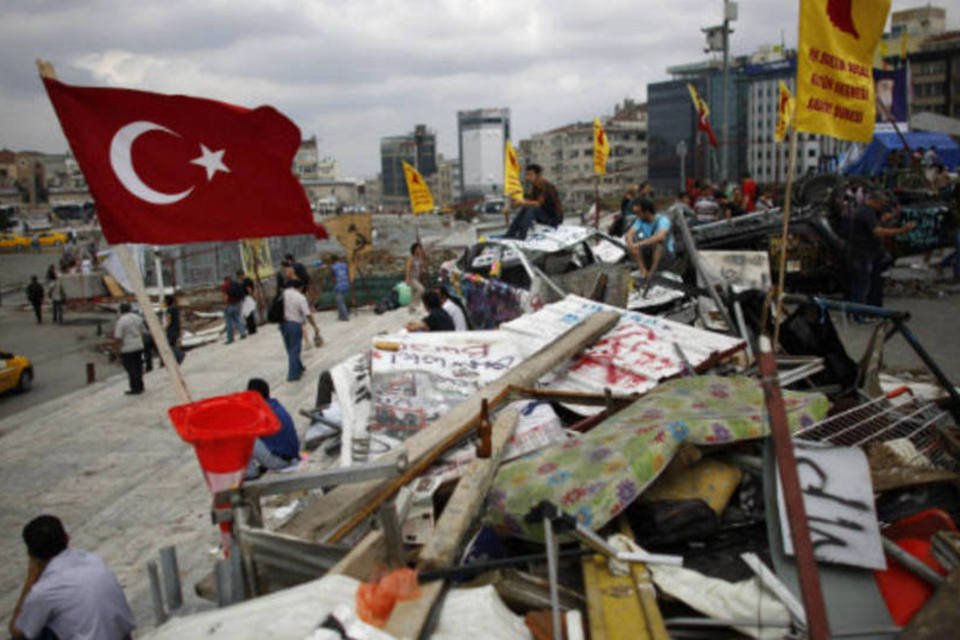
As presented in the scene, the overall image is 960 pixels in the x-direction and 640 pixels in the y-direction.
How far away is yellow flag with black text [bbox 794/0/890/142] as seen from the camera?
5.15 meters

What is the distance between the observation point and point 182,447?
8836 mm

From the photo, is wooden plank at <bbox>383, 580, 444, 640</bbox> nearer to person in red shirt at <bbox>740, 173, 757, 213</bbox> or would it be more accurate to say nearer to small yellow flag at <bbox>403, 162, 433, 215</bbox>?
small yellow flag at <bbox>403, 162, 433, 215</bbox>

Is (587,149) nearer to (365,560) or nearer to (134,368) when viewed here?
(134,368)

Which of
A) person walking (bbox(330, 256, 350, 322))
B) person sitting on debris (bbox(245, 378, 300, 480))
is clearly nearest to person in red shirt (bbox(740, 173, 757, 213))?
person walking (bbox(330, 256, 350, 322))

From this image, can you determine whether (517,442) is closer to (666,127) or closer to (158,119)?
(158,119)

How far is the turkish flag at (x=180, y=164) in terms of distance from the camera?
424cm

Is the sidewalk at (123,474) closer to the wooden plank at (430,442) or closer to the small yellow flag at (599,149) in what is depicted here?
the wooden plank at (430,442)

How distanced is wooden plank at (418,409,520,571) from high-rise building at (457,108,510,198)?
523 ft

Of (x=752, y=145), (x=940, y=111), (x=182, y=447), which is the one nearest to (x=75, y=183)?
(x=752, y=145)

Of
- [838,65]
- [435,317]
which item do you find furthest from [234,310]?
[838,65]

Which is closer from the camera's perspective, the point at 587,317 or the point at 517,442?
the point at 517,442

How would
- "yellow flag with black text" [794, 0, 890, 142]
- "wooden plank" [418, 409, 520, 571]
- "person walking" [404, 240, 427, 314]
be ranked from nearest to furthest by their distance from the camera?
"wooden plank" [418, 409, 520, 571]
"yellow flag with black text" [794, 0, 890, 142]
"person walking" [404, 240, 427, 314]

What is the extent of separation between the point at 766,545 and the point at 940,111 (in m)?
94.0

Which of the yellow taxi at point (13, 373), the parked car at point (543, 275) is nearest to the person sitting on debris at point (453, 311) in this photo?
the parked car at point (543, 275)
